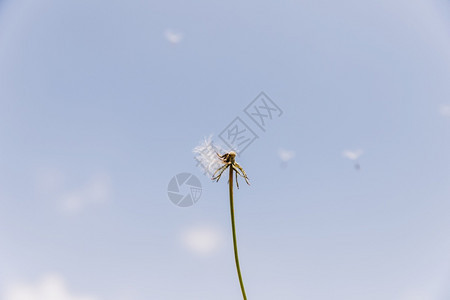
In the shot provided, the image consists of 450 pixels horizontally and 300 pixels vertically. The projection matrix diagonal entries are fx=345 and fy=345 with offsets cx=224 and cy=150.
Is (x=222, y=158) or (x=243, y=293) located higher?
(x=222, y=158)

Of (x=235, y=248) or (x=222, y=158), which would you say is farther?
(x=222, y=158)

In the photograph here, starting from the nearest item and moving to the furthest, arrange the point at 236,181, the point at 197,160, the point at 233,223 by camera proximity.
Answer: the point at 233,223
the point at 236,181
the point at 197,160

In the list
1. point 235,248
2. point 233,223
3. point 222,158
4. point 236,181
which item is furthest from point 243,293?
point 222,158

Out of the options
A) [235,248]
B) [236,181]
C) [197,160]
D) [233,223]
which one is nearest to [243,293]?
[235,248]

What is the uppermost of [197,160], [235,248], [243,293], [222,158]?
[197,160]

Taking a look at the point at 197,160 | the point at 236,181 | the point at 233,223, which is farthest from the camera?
the point at 197,160

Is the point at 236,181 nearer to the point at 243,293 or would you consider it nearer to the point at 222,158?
the point at 222,158

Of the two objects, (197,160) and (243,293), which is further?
(197,160)

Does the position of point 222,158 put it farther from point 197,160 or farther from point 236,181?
point 197,160

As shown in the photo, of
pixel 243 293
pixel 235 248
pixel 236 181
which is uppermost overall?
pixel 236 181
